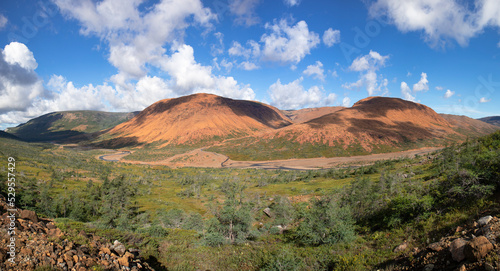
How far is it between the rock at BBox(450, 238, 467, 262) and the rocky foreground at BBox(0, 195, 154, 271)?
11.1 m

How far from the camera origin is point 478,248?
15.5ft

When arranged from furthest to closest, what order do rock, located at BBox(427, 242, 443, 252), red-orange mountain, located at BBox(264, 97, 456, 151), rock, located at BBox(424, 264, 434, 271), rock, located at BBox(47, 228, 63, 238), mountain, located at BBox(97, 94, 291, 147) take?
mountain, located at BBox(97, 94, 291, 147)
red-orange mountain, located at BBox(264, 97, 456, 151)
rock, located at BBox(47, 228, 63, 238)
rock, located at BBox(427, 242, 443, 252)
rock, located at BBox(424, 264, 434, 271)

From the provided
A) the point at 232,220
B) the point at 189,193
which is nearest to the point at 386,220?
the point at 232,220

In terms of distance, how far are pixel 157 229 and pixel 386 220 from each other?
17.6m

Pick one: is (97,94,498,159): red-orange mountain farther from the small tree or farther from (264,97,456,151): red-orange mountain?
the small tree

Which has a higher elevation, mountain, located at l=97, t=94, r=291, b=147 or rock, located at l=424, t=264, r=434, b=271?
mountain, located at l=97, t=94, r=291, b=147

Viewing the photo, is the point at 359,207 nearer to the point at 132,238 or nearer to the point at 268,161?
the point at 132,238

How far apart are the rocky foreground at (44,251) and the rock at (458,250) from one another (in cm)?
1110

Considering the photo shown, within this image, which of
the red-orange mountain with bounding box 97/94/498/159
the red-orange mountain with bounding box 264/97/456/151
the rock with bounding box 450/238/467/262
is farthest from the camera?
the red-orange mountain with bounding box 264/97/456/151

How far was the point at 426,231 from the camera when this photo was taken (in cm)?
884

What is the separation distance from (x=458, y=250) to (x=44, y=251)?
12.8 metres

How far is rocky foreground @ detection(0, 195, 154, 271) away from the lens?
20.9 feet

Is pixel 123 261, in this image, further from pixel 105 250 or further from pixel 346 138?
pixel 346 138

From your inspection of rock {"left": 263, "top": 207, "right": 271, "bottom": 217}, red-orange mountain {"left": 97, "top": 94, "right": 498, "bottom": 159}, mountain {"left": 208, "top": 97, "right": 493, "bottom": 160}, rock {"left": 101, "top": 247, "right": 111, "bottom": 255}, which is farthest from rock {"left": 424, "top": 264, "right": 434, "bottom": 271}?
red-orange mountain {"left": 97, "top": 94, "right": 498, "bottom": 159}
